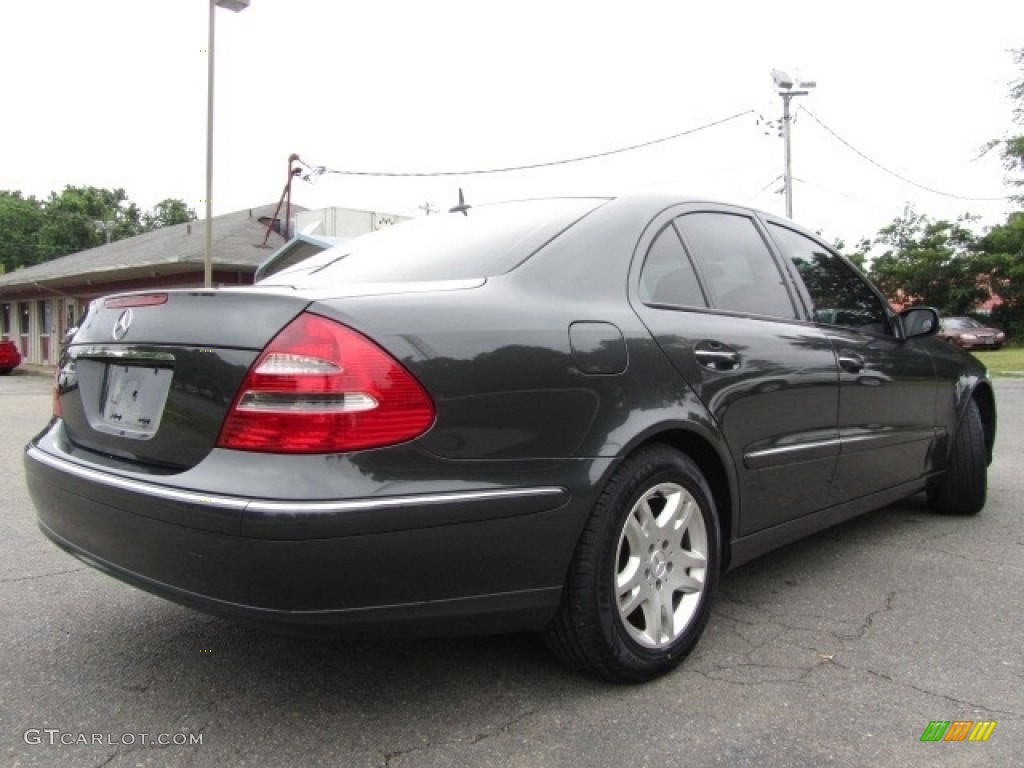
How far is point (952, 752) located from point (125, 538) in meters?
2.22

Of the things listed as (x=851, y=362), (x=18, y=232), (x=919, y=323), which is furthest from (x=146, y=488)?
(x=18, y=232)

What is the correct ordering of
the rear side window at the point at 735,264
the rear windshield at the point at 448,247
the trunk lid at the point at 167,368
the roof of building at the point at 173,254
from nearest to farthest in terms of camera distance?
the trunk lid at the point at 167,368, the rear windshield at the point at 448,247, the rear side window at the point at 735,264, the roof of building at the point at 173,254

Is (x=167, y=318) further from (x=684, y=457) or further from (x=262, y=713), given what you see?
(x=684, y=457)

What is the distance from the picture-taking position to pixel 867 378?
3.59 meters

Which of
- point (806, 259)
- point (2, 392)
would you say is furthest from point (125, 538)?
point (2, 392)

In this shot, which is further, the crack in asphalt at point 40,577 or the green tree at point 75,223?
the green tree at point 75,223

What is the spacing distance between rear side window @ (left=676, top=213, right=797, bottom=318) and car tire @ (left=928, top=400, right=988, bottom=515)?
1.81 meters

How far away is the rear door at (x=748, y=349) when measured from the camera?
273 cm

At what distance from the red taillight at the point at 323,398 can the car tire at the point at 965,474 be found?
357 cm

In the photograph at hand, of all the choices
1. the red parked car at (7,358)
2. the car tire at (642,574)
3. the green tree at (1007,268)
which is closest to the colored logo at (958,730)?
the car tire at (642,574)

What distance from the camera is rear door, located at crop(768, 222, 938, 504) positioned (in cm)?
348

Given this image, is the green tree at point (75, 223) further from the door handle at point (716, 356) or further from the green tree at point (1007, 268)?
the door handle at point (716, 356)

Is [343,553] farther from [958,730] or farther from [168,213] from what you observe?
[168,213]

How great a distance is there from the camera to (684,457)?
8.64 ft
